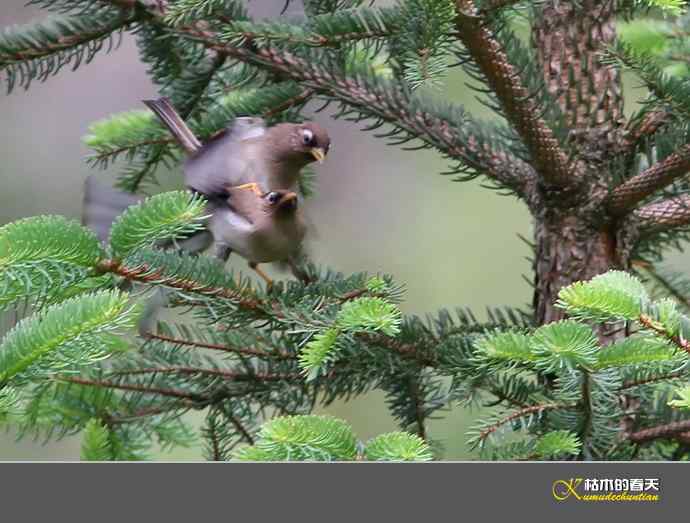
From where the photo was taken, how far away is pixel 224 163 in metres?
1.95

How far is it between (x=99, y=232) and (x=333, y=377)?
49 cm

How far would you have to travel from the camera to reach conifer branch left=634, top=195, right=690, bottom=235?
1.90 m

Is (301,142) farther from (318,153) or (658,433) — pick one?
(658,433)

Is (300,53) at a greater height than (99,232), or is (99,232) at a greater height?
(300,53)

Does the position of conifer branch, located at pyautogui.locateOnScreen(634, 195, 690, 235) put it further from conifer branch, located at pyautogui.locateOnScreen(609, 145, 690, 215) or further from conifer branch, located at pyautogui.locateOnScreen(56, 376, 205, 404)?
conifer branch, located at pyautogui.locateOnScreen(56, 376, 205, 404)

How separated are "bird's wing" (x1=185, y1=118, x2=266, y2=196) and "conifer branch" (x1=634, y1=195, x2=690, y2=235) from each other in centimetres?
72

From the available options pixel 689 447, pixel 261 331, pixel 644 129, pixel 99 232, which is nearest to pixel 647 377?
pixel 689 447

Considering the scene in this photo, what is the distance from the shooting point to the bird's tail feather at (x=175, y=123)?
1.89 meters

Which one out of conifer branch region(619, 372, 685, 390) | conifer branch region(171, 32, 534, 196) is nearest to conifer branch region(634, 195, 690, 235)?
conifer branch region(171, 32, 534, 196)

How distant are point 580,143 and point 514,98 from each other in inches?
12.6

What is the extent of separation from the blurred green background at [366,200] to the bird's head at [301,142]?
2.46m

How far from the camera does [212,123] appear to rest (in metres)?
2.11

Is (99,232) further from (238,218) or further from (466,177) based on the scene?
(466,177)
